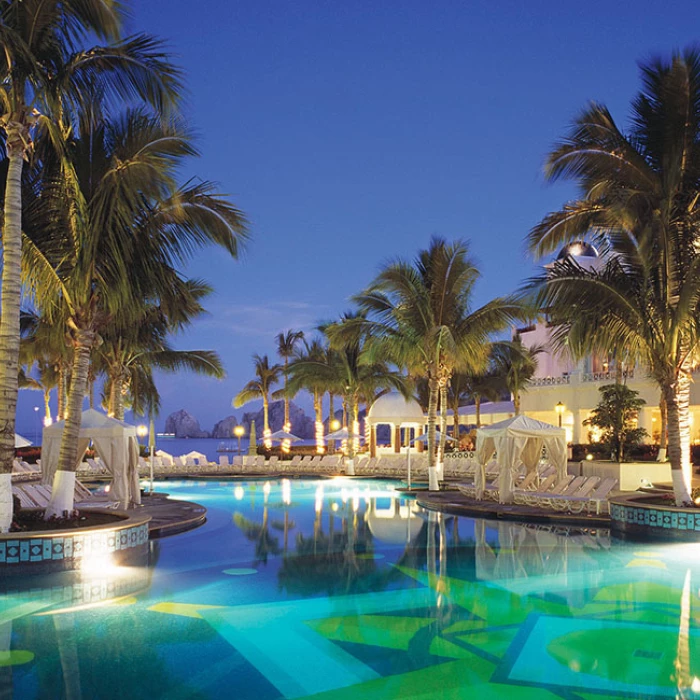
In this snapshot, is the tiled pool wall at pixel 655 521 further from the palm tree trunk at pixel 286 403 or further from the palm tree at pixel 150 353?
the palm tree trunk at pixel 286 403

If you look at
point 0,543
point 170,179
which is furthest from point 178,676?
point 170,179

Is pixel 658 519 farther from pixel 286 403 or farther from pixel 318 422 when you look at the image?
pixel 286 403

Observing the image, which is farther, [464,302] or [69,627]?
[464,302]

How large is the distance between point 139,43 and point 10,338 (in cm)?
422

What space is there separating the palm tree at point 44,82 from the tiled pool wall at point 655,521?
10002 mm

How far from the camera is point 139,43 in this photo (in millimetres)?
9570

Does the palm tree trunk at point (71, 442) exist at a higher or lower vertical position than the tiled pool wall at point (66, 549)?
higher

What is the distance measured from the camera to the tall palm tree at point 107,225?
10.1m

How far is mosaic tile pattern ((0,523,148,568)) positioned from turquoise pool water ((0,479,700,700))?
0.94 feet

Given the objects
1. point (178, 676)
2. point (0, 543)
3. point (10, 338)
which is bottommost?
point (178, 676)

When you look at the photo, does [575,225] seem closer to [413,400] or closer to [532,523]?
[532,523]

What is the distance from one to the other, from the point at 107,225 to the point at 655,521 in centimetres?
1003

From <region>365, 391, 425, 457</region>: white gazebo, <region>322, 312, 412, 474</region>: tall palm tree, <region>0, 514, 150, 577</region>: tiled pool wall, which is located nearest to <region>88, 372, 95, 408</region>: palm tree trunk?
<region>322, 312, 412, 474</region>: tall palm tree

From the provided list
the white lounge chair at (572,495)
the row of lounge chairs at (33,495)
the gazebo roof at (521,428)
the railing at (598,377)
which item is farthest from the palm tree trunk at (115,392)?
the railing at (598,377)
